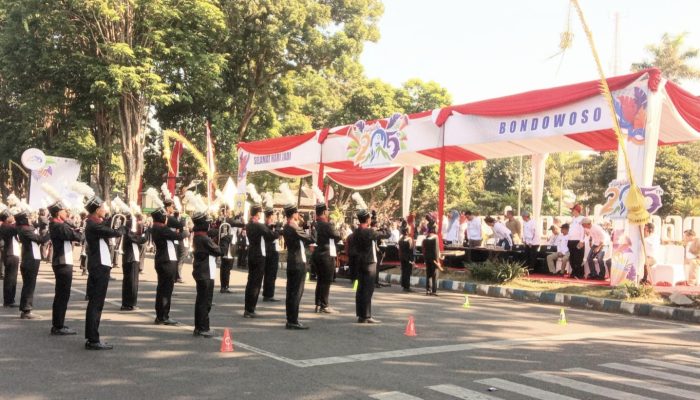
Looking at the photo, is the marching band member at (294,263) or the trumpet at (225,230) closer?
the marching band member at (294,263)

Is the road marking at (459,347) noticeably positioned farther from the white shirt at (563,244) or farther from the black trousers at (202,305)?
the white shirt at (563,244)

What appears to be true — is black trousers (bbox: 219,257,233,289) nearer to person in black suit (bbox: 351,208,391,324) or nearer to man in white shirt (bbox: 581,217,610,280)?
person in black suit (bbox: 351,208,391,324)

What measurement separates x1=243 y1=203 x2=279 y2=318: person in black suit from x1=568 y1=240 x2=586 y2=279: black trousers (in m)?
8.80

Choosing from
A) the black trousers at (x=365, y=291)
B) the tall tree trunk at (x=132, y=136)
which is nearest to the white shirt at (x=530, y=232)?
the black trousers at (x=365, y=291)

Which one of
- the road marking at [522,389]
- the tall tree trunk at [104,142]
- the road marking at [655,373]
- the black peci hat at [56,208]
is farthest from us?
the tall tree trunk at [104,142]

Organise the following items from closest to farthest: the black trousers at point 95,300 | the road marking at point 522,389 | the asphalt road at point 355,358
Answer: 1. the road marking at point 522,389
2. the asphalt road at point 355,358
3. the black trousers at point 95,300

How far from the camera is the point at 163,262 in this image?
Result: 9180 mm

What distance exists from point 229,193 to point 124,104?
13.9 metres

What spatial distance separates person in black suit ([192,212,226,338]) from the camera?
26.7ft

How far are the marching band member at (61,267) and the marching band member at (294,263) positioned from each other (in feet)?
9.34

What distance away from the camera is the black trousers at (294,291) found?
8.88 metres

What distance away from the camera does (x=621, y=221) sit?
13102 mm

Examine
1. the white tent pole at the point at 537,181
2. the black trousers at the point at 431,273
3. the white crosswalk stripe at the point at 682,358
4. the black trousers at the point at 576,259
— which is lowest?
the white crosswalk stripe at the point at 682,358

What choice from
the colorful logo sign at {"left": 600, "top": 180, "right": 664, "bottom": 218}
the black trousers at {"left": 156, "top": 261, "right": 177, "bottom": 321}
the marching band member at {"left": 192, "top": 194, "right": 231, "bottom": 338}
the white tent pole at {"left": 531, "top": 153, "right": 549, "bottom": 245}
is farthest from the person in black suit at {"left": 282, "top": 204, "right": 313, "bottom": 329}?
the white tent pole at {"left": 531, "top": 153, "right": 549, "bottom": 245}
